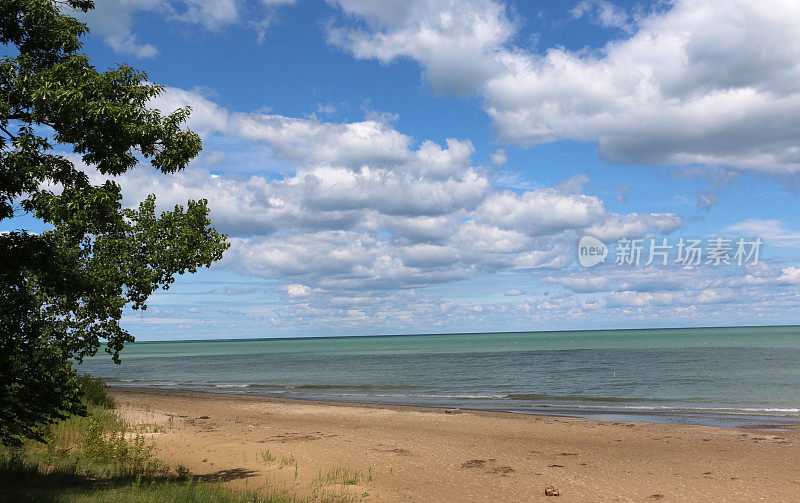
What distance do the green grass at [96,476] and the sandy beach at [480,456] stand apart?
116 centimetres

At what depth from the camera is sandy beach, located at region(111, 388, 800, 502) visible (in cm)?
1398

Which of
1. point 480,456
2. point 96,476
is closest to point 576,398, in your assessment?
point 480,456

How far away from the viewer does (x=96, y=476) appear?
1256cm

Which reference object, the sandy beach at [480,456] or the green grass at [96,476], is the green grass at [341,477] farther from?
the green grass at [96,476]

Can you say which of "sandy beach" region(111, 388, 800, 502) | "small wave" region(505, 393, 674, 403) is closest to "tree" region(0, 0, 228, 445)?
"sandy beach" region(111, 388, 800, 502)

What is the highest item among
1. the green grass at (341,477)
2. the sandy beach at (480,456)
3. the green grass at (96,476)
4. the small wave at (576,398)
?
the green grass at (96,476)

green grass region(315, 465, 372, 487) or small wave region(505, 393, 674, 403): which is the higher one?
green grass region(315, 465, 372, 487)

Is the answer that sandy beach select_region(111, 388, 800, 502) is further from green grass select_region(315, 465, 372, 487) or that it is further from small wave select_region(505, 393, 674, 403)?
small wave select_region(505, 393, 674, 403)

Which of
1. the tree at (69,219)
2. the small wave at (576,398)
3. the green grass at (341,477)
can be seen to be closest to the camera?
the tree at (69,219)

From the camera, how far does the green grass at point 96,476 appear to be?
33.3 feet

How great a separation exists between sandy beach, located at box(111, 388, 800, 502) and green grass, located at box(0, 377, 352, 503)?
116 centimetres

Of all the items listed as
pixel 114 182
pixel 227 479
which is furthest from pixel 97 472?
pixel 114 182

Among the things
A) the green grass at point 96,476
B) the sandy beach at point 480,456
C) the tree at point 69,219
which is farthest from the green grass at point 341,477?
the tree at point 69,219

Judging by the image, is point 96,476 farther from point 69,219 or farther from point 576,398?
point 576,398
